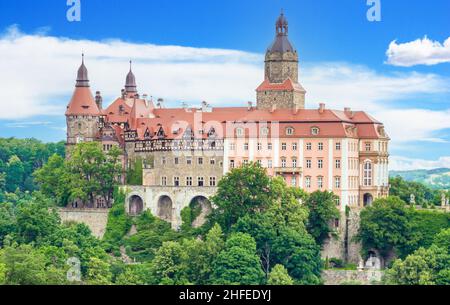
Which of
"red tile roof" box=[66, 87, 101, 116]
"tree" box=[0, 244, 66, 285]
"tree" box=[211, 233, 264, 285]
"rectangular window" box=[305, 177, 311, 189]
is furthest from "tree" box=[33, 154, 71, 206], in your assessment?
"tree" box=[211, 233, 264, 285]

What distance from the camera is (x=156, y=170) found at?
68.0 meters

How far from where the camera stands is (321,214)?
6069cm

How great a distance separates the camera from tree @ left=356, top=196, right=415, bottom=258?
58.8 m

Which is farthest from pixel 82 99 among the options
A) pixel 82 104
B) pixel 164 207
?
pixel 164 207

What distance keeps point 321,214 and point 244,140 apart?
7699 millimetres

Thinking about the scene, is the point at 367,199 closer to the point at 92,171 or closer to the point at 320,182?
the point at 320,182

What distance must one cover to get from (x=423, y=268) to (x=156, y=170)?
20449 millimetres

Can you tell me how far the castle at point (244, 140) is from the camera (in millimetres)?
63531

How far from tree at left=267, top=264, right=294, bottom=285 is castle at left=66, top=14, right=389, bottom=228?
8.60m

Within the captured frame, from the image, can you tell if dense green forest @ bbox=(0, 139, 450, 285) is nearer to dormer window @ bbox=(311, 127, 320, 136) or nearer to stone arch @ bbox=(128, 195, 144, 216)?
stone arch @ bbox=(128, 195, 144, 216)

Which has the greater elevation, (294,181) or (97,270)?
(294,181)

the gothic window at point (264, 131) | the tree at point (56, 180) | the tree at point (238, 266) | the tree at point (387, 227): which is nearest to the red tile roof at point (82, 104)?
the tree at point (56, 180)

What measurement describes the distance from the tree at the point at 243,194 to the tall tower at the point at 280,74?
705 centimetres
